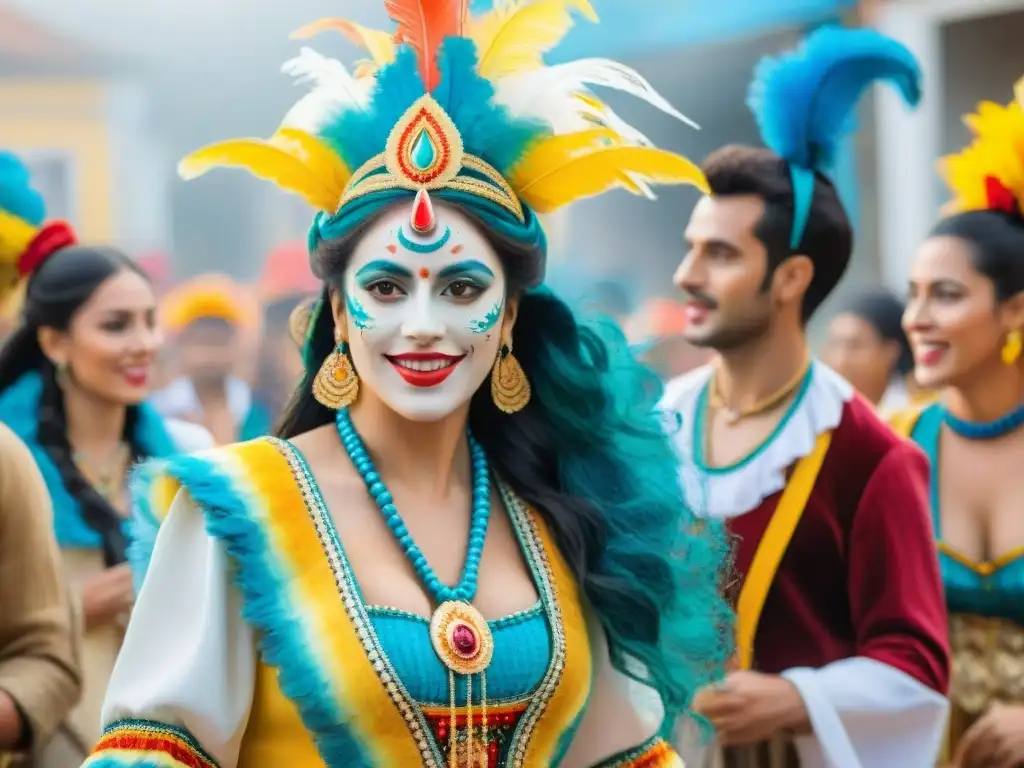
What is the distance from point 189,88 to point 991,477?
35.2ft

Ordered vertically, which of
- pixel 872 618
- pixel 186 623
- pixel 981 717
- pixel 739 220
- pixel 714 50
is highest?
pixel 714 50

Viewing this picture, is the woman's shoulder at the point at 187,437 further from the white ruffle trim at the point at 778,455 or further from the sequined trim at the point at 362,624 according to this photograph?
the sequined trim at the point at 362,624

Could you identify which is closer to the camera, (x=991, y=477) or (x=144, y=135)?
(x=991, y=477)

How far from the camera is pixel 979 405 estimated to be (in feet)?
15.6

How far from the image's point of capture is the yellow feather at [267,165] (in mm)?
2748

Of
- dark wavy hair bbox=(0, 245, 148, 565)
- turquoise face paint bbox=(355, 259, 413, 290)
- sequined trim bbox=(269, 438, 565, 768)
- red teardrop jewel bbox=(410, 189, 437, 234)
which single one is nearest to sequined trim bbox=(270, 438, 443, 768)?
sequined trim bbox=(269, 438, 565, 768)

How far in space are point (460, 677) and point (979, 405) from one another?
2.55m

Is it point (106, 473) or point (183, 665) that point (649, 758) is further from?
point (106, 473)

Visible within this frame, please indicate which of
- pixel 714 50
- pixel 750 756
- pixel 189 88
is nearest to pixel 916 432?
pixel 750 756

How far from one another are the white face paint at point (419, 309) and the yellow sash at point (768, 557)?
136cm

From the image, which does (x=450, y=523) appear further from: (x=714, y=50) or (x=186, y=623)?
(x=714, y=50)

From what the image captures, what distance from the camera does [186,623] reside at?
2.56 metres

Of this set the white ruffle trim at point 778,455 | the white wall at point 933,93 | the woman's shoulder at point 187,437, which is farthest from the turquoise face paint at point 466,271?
the white wall at point 933,93

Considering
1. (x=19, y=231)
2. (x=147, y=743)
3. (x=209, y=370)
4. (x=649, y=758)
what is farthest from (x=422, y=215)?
(x=209, y=370)
